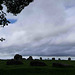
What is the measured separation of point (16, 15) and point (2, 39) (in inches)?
246

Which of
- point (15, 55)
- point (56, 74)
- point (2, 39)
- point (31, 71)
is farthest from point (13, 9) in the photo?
Answer: point (15, 55)

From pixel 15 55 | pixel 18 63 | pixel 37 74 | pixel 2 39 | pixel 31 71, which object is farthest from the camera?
pixel 15 55

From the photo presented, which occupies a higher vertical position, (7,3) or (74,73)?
(7,3)

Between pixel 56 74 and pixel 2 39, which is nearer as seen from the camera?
pixel 56 74

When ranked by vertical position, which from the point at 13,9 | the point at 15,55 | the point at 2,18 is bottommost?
the point at 15,55

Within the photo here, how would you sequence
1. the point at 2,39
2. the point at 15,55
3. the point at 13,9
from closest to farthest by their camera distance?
the point at 2,39
the point at 13,9
the point at 15,55

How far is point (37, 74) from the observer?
24.1 meters

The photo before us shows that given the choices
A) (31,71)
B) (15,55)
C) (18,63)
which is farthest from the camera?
(15,55)

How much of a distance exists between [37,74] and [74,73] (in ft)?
18.4

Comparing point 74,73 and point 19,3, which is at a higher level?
point 19,3

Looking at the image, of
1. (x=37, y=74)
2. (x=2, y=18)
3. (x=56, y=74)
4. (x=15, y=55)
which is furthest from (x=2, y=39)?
(x=15, y=55)

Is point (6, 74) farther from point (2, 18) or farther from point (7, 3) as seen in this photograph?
point (7, 3)

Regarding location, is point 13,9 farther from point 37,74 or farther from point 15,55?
point 15,55

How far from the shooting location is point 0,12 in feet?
97.9
